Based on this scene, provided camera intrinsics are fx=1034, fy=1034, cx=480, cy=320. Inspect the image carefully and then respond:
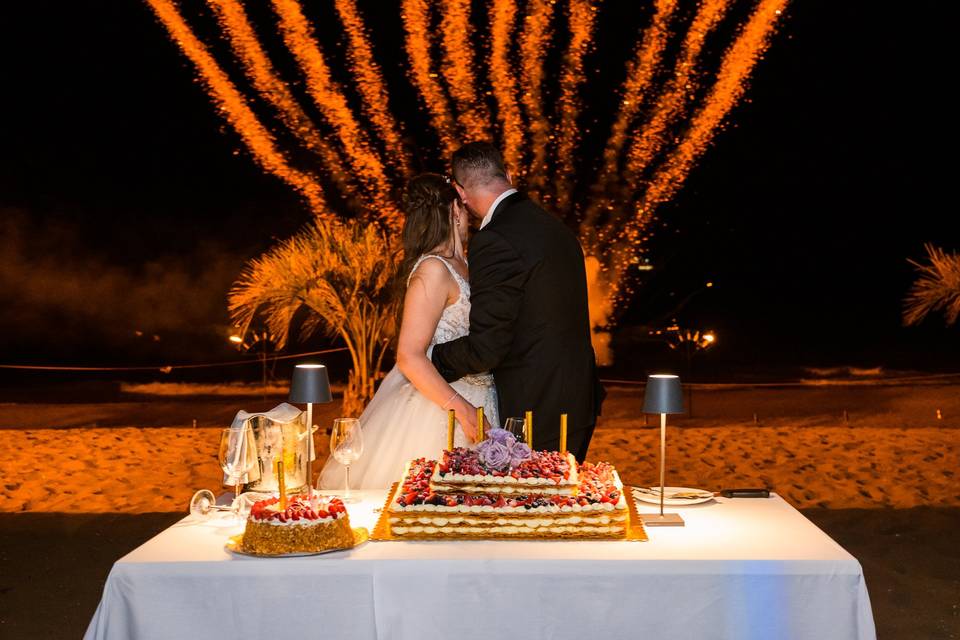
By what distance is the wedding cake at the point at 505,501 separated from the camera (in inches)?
Result: 101

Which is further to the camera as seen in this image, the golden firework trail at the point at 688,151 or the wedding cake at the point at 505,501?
the golden firework trail at the point at 688,151

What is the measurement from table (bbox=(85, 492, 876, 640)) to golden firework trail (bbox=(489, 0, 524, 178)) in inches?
408

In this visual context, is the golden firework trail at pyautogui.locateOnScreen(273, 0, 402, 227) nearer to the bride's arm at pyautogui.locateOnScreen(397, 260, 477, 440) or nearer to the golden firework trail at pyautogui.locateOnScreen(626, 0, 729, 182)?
the golden firework trail at pyautogui.locateOnScreen(626, 0, 729, 182)

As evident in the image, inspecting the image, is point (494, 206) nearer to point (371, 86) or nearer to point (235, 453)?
point (235, 453)

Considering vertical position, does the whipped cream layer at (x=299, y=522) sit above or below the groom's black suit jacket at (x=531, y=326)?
below

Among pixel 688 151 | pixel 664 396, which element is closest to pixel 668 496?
pixel 664 396

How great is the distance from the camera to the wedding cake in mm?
2562

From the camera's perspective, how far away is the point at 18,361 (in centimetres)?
2402

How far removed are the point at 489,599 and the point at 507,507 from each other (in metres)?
0.25

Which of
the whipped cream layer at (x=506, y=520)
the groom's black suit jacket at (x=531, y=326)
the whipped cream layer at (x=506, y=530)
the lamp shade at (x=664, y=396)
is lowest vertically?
the whipped cream layer at (x=506, y=530)

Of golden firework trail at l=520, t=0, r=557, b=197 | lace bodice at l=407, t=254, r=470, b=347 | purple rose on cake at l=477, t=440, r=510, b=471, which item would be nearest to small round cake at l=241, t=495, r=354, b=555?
purple rose on cake at l=477, t=440, r=510, b=471

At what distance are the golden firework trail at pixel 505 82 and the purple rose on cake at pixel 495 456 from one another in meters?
9.97

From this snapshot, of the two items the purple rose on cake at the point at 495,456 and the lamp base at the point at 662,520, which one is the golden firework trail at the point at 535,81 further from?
the purple rose on cake at the point at 495,456

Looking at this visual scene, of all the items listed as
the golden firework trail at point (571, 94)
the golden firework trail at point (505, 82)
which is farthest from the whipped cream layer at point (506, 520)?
the golden firework trail at point (571, 94)
